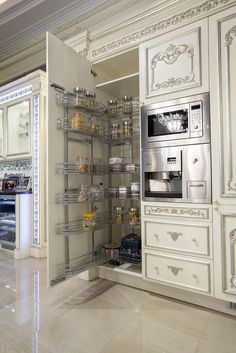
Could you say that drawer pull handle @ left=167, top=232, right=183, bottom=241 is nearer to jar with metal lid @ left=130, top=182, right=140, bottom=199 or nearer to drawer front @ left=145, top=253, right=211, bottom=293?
drawer front @ left=145, top=253, right=211, bottom=293

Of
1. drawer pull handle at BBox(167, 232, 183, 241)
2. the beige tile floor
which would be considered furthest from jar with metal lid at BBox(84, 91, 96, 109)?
the beige tile floor

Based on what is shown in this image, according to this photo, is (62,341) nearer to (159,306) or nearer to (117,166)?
(159,306)

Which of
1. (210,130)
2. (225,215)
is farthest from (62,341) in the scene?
(210,130)

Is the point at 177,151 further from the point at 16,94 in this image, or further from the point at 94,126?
the point at 16,94

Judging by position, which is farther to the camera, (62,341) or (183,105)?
(183,105)

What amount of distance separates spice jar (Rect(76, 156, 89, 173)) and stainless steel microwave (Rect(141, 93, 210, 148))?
0.53m

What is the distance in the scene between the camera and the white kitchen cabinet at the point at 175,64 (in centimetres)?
165

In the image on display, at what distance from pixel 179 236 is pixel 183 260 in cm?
17

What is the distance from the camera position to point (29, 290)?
2.04m

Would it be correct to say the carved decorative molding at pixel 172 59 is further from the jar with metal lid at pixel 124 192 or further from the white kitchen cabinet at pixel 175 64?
the jar with metal lid at pixel 124 192

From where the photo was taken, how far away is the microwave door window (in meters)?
1.72

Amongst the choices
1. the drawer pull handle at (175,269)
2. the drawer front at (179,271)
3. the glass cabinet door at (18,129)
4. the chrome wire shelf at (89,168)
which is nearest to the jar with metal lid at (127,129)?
the chrome wire shelf at (89,168)

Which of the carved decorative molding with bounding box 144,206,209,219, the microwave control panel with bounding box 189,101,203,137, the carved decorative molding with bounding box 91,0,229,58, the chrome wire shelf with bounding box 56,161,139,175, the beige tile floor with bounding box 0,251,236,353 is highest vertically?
the carved decorative molding with bounding box 91,0,229,58

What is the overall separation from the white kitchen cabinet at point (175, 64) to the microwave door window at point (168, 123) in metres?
0.13
